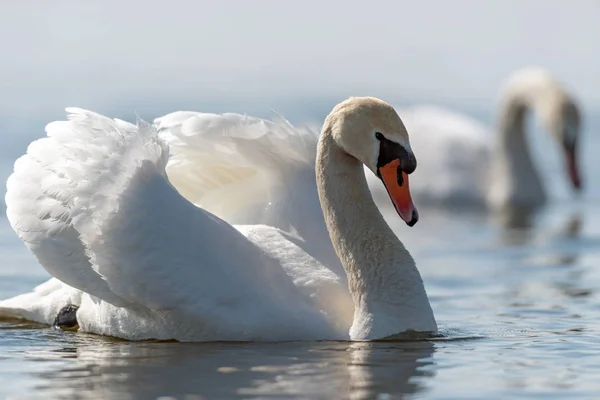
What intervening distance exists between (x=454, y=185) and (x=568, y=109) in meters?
1.82

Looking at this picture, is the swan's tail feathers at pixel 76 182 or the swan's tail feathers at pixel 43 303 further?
the swan's tail feathers at pixel 43 303

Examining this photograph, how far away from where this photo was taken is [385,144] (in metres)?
8.17

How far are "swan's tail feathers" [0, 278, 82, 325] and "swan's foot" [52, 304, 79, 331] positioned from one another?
0.06 metres

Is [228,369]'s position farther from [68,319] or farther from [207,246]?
[68,319]

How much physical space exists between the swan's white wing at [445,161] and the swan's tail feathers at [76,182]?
10248mm

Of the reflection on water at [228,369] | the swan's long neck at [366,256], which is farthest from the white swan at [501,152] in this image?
the reflection on water at [228,369]

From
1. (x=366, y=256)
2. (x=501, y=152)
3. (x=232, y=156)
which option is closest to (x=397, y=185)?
(x=366, y=256)

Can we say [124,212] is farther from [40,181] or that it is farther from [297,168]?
[297,168]

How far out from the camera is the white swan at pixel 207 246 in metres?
8.26

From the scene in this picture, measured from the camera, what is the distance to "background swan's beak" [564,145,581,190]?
1822 cm

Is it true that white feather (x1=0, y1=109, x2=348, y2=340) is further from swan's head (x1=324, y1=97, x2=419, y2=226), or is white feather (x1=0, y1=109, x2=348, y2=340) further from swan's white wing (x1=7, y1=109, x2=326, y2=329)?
swan's head (x1=324, y1=97, x2=419, y2=226)

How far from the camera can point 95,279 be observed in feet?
28.1

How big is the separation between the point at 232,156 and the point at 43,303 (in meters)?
1.61

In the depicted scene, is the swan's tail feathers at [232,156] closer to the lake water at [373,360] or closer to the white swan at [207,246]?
the white swan at [207,246]
